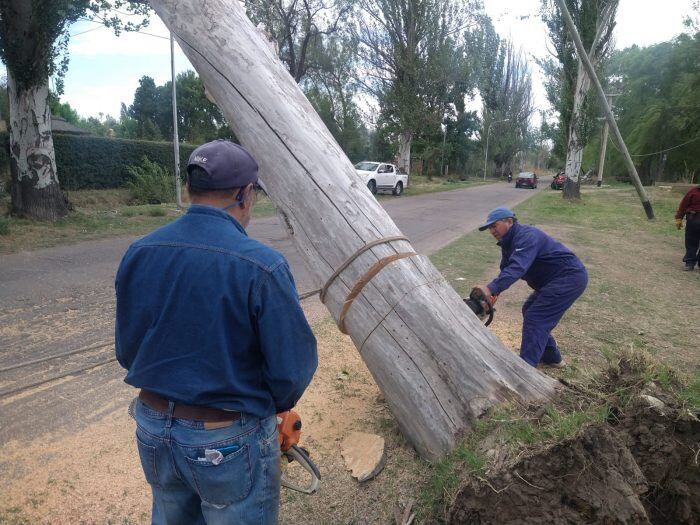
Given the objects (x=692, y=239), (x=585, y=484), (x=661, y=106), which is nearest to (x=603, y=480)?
(x=585, y=484)

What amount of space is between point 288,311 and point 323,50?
102ft

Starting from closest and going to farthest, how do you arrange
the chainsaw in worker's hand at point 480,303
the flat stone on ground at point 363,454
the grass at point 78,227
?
the flat stone on ground at point 363,454, the chainsaw in worker's hand at point 480,303, the grass at point 78,227

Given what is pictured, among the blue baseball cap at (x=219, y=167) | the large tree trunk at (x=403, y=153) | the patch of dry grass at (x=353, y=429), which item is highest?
the large tree trunk at (x=403, y=153)

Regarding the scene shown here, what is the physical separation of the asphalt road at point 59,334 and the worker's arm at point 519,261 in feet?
10.0

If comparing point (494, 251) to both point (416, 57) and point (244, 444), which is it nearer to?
point (244, 444)

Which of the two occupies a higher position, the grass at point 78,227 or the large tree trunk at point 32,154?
the large tree trunk at point 32,154

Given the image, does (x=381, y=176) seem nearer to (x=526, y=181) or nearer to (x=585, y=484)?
(x=585, y=484)

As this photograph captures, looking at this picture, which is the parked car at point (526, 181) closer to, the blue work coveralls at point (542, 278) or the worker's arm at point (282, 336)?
the blue work coveralls at point (542, 278)

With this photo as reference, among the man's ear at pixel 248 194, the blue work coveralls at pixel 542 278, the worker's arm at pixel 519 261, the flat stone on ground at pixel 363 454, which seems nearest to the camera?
the man's ear at pixel 248 194

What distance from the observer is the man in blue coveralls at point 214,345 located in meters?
1.53

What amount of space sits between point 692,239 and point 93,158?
19.8 metres

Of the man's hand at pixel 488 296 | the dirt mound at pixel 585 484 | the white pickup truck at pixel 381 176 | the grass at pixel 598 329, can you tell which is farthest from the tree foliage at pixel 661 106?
the dirt mound at pixel 585 484

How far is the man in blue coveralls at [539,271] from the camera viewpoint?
418 centimetres

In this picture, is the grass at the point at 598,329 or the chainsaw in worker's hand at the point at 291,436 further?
the grass at the point at 598,329
